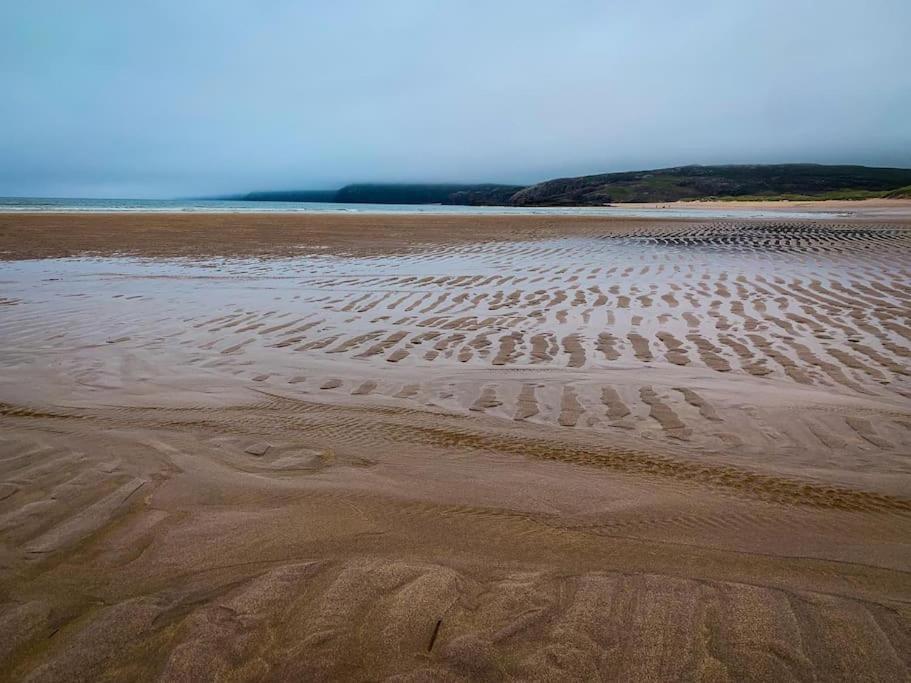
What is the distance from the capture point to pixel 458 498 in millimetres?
3084

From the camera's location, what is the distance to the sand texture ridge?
2053mm

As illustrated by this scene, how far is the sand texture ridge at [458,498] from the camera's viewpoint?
2053 millimetres

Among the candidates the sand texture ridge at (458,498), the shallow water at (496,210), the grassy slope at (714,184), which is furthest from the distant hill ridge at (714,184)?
the sand texture ridge at (458,498)

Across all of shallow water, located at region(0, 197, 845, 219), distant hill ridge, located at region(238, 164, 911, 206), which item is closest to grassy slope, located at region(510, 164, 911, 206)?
distant hill ridge, located at region(238, 164, 911, 206)

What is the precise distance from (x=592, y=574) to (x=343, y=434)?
2138 millimetres

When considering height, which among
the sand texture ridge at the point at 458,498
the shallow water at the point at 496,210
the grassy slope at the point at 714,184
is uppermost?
the grassy slope at the point at 714,184

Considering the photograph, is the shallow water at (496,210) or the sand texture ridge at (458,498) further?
the shallow water at (496,210)

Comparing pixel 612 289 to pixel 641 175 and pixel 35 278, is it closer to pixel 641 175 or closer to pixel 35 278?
pixel 35 278

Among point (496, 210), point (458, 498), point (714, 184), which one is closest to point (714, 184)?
point (714, 184)

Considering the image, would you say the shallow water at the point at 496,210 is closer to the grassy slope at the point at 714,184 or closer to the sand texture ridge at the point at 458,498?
the grassy slope at the point at 714,184

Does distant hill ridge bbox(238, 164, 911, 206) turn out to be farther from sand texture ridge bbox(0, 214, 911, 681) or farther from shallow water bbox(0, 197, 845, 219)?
sand texture ridge bbox(0, 214, 911, 681)

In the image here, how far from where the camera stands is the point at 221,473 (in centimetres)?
343

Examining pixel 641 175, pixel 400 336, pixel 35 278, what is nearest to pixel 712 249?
pixel 400 336

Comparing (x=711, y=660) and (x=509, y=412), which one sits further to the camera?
(x=509, y=412)
